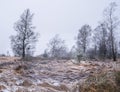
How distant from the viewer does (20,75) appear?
8.02 m

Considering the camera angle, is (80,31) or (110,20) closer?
(110,20)

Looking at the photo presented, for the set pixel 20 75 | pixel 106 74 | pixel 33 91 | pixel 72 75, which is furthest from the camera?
pixel 72 75

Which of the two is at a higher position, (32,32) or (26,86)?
(32,32)

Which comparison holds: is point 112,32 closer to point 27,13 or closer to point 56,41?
point 27,13

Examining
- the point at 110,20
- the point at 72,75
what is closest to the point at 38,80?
the point at 72,75

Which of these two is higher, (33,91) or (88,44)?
(88,44)

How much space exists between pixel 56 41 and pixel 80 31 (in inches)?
478

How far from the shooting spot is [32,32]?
29109 mm

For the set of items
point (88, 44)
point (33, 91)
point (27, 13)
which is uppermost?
point (27, 13)

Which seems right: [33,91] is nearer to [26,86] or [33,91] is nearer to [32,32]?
[26,86]

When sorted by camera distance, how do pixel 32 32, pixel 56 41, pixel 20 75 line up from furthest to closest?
pixel 56 41 → pixel 32 32 → pixel 20 75

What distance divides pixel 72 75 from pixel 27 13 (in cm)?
2195

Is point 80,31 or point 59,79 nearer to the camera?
point 59,79

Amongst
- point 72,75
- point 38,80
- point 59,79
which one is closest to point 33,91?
point 38,80
